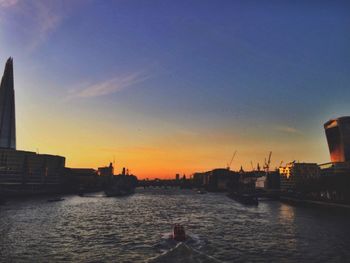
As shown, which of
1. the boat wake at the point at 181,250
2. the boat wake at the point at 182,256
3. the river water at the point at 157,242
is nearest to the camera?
the boat wake at the point at 182,256

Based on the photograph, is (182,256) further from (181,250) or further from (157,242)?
(157,242)

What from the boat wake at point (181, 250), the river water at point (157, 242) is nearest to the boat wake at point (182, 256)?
the boat wake at point (181, 250)

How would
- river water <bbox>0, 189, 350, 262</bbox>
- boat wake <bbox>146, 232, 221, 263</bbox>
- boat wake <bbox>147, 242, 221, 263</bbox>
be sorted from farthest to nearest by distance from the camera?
river water <bbox>0, 189, 350, 262</bbox>, boat wake <bbox>146, 232, 221, 263</bbox>, boat wake <bbox>147, 242, 221, 263</bbox>

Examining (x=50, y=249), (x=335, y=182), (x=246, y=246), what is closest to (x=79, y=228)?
(x=50, y=249)

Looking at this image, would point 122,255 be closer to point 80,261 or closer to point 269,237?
point 80,261

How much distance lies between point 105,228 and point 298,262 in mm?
51099

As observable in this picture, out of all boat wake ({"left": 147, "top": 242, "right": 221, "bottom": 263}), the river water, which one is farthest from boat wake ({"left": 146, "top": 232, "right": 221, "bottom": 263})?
the river water

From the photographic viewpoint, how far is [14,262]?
160 feet

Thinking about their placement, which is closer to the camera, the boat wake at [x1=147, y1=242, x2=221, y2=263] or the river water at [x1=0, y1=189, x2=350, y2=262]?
the boat wake at [x1=147, y1=242, x2=221, y2=263]

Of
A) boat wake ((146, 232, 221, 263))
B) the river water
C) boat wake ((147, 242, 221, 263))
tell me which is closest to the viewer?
boat wake ((147, 242, 221, 263))

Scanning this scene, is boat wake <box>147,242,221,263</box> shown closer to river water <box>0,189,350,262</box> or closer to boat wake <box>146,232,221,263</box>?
boat wake <box>146,232,221,263</box>

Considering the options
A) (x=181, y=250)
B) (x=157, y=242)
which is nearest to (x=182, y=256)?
(x=181, y=250)

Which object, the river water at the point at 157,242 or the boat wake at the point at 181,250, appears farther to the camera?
the river water at the point at 157,242

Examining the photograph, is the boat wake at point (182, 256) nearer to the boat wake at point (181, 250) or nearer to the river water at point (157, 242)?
the boat wake at point (181, 250)
